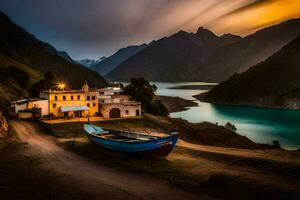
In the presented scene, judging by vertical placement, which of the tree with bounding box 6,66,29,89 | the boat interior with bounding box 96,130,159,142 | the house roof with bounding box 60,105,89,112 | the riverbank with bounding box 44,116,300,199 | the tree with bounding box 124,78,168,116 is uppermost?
the tree with bounding box 6,66,29,89

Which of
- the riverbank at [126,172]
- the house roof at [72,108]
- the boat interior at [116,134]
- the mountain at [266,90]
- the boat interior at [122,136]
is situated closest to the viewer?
the riverbank at [126,172]

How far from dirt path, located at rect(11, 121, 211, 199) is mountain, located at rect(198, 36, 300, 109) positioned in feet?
473

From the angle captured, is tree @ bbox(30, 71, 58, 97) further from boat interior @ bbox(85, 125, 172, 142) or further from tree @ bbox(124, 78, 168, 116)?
boat interior @ bbox(85, 125, 172, 142)

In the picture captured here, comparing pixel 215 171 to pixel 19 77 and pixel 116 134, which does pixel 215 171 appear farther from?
pixel 19 77

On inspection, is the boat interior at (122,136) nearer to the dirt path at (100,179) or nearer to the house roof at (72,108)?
the dirt path at (100,179)

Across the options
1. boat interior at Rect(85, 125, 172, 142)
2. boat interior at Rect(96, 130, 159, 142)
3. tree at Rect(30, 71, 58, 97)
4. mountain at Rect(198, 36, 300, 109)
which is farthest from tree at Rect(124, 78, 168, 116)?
mountain at Rect(198, 36, 300, 109)

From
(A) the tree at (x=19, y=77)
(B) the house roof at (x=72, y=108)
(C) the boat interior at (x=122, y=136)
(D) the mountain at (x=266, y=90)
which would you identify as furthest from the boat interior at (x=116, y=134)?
(D) the mountain at (x=266, y=90)

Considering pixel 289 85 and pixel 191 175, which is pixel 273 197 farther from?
pixel 289 85

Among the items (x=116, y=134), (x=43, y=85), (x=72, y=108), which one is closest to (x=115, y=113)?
(x=72, y=108)

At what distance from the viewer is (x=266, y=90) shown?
569 feet

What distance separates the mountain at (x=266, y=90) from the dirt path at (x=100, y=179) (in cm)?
14407

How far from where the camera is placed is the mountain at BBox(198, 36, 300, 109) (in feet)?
513

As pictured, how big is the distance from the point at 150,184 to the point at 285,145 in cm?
5758

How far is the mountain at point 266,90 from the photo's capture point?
513 feet
